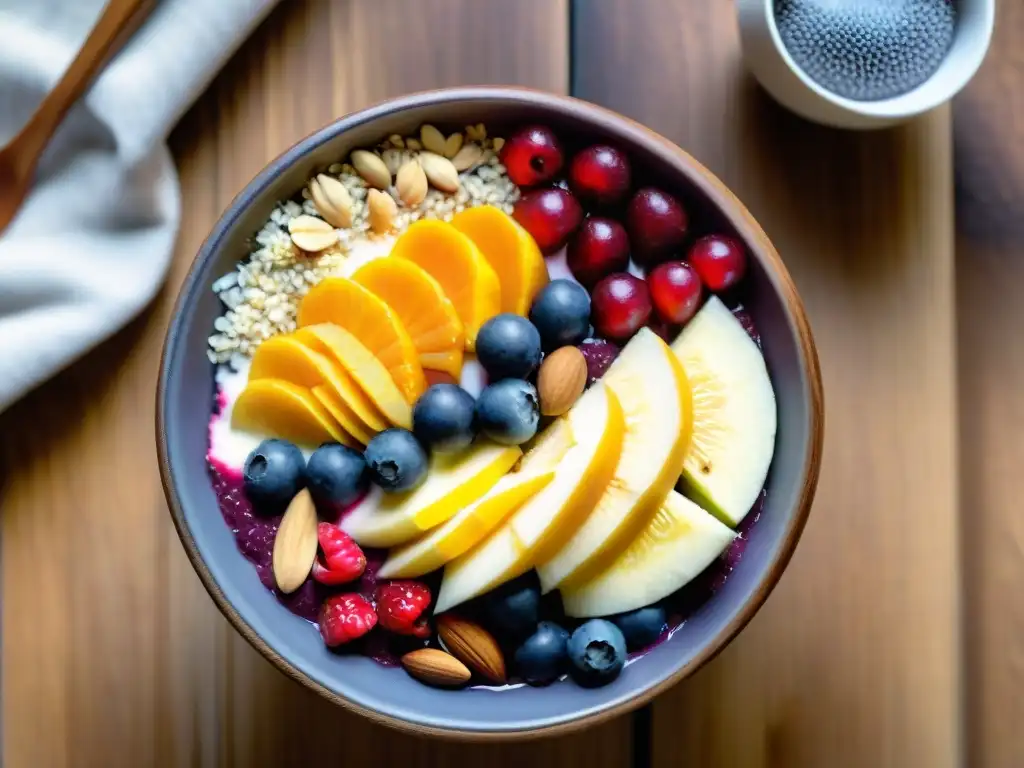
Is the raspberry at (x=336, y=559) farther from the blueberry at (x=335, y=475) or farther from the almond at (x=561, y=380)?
the almond at (x=561, y=380)

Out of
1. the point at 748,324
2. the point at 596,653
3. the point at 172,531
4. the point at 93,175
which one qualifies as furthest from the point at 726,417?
the point at 93,175

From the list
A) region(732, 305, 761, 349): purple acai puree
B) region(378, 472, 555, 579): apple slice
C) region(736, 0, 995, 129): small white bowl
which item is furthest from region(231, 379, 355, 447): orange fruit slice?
region(736, 0, 995, 129): small white bowl

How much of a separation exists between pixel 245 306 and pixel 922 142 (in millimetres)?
595

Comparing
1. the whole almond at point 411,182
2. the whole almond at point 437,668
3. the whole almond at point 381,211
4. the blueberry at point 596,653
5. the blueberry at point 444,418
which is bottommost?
the whole almond at point 437,668

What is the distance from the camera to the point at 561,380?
2.44 feet

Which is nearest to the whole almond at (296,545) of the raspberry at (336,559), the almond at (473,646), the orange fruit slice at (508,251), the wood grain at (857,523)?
the raspberry at (336,559)

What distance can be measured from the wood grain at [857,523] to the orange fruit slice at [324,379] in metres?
0.35

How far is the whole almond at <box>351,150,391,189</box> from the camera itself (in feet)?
2.65

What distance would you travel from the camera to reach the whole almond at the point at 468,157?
822 millimetres

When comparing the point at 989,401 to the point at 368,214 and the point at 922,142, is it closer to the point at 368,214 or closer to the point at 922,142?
the point at 922,142

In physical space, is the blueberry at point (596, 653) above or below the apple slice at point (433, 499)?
below

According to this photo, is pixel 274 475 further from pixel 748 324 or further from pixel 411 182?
pixel 748 324

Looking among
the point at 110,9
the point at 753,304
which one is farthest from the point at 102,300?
the point at 753,304

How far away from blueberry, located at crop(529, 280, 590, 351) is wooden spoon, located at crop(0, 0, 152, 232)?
1.39ft
